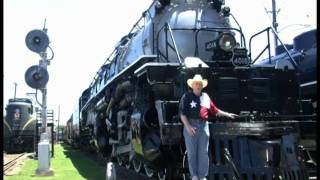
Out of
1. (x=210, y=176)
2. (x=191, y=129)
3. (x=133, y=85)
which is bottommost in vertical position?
(x=210, y=176)

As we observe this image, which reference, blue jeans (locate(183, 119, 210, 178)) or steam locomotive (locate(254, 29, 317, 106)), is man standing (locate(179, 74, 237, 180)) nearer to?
blue jeans (locate(183, 119, 210, 178))

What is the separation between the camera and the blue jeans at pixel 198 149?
6766 millimetres

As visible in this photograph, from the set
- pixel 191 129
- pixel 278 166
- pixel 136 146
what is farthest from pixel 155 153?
pixel 278 166

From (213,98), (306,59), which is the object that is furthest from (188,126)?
(306,59)

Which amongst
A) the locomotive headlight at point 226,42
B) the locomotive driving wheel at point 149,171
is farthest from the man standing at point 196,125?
the locomotive driving wheel at point 149,171

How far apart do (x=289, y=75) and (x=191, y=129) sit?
2.48 m

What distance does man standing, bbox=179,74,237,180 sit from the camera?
682 centimetres

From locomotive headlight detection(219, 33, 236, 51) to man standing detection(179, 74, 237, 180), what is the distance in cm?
170

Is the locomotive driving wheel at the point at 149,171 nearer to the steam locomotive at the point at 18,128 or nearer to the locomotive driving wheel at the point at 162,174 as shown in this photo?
the locomotive driving wheel at the point at 162,174

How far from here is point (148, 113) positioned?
8336 millimetres

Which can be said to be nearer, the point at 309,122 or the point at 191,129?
the point at 191,129

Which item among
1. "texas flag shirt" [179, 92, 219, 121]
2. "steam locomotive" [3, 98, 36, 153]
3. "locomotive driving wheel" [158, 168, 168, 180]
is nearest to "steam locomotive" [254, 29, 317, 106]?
"locomotive driving wheel" [158, 168, 168, 180]

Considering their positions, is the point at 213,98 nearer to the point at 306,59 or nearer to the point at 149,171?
the point at 149,171

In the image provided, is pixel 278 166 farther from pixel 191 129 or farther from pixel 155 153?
pixel 155 153
